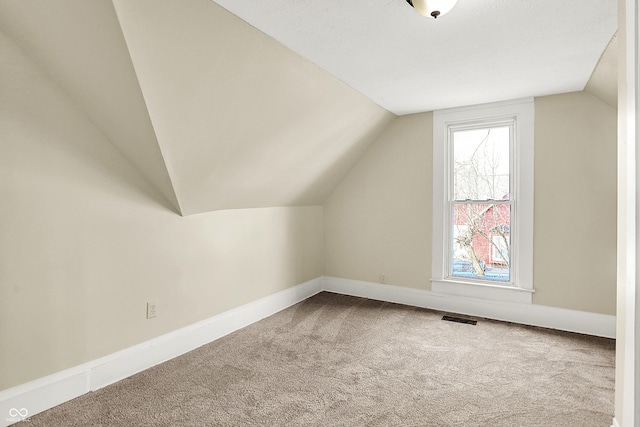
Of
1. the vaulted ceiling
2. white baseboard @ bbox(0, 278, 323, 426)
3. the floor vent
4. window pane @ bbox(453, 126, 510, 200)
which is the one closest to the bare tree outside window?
window pane @ bbox(453, 126, 510, 200)

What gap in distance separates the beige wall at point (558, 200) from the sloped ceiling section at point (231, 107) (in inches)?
25.1

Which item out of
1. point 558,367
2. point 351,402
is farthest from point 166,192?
point 558,367

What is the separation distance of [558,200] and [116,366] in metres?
3.97

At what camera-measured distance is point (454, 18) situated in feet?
6.33

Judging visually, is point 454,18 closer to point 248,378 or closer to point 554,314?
point 248,378

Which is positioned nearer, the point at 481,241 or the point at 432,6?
the point at 432,6

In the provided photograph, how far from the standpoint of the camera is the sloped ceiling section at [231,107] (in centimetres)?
173

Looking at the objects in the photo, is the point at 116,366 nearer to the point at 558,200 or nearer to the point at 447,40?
the point at 447,40

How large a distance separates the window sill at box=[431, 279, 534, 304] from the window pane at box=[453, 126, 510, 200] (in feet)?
3.08

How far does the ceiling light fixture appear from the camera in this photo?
5.48ft

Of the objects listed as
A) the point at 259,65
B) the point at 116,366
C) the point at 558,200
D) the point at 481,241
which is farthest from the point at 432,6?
the point at 116,366

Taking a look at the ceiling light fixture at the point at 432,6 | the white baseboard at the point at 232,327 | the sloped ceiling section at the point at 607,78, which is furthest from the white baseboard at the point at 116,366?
the sloped ceiling section at the point at 607,78

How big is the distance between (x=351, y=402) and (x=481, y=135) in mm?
3029

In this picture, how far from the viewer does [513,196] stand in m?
3.58
